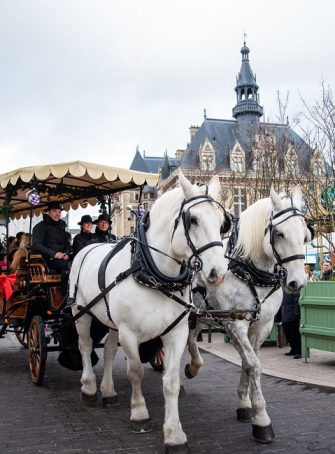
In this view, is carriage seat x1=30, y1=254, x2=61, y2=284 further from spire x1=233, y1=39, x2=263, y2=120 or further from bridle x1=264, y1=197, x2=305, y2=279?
spire x1=233, y1=39, x2=263, y2=120

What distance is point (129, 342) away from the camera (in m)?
4.01

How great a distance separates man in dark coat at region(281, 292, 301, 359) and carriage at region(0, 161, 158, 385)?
2935 millimetres

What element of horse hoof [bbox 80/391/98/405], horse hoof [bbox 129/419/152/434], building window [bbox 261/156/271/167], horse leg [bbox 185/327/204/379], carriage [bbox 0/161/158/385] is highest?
building window [bbox 261/156/271/167]

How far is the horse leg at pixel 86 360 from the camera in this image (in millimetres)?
5273

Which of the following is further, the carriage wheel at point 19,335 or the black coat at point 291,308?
the black coat at point 291,308

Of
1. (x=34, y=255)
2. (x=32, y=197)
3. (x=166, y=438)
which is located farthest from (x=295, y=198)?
(x=34, y=255)

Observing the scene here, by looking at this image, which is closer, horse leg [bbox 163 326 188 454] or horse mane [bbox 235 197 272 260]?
horse leg [bbox 163 326 188 454]

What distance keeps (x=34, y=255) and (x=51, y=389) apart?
1.81 m

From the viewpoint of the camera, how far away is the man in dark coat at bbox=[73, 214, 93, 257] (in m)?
6.91

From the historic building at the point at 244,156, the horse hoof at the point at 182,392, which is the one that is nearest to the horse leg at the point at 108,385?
the horse hoof at the point at 182,392

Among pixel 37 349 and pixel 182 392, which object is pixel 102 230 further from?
pixel 182 392

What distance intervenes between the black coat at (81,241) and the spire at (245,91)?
156 feet

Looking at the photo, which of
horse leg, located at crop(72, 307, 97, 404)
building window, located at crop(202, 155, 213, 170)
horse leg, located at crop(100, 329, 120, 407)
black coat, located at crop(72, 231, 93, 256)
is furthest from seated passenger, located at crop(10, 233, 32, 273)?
building window, located at crop(202, 155, 213, 170)

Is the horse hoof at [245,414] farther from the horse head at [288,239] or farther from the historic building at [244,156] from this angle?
the historic building at [244,156]
